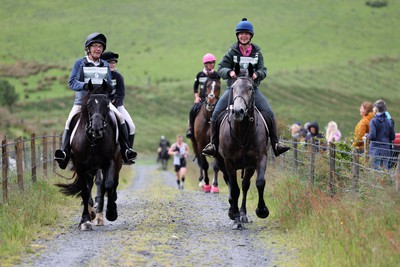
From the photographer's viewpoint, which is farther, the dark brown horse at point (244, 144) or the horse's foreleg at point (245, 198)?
the horse's foreleg at point (245, 198)

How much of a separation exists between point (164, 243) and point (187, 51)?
92.7 metres

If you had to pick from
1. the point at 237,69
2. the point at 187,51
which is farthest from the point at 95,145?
the point at 187,51

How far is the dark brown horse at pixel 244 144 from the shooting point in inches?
487

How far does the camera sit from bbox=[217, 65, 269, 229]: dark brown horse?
12367 mm

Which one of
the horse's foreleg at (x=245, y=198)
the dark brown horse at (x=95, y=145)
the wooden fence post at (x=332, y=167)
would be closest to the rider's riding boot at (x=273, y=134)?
the horse's foreleg at (x=245, y=198)

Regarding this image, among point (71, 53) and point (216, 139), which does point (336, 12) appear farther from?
point (216, 139)

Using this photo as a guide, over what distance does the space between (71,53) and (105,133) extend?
3476 inches

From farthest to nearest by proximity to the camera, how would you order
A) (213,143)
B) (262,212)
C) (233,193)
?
→ 1. (213,143)
2. (233,193)
3. (262,212)

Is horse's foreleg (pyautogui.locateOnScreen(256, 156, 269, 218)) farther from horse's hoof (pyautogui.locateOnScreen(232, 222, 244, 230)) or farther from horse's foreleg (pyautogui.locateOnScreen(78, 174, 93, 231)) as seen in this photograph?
horse's foreleg (pyautogui.locateOnScreen(78, 174, 93, 231))

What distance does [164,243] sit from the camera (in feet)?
35.6

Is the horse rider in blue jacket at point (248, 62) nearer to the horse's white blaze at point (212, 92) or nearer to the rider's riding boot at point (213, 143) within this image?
the rider's riding boot at point (213, 143)

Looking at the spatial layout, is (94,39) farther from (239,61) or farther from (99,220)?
(99,220)

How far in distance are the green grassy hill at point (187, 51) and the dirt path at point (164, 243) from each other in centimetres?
3934

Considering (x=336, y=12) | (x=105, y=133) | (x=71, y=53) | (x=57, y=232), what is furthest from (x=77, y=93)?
(x=336, y=12)
